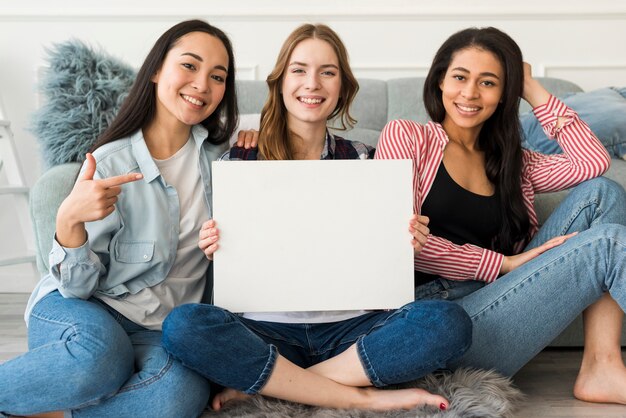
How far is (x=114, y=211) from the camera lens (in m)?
1.44

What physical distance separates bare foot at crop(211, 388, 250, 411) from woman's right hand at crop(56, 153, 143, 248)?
1.37 feet

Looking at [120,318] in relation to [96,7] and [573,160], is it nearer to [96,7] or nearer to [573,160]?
[573,160]

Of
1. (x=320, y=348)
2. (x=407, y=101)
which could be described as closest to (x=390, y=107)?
(x=407, y=101)

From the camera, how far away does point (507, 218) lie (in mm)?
1694

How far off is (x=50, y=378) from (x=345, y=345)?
58cm

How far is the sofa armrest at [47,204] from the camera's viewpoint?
1.61 m

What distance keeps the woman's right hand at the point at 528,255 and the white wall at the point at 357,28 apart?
161 centimetres

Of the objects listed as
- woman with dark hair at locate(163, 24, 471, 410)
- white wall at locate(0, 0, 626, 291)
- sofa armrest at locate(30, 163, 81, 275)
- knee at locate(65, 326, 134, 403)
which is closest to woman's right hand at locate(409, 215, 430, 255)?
woman with dark hair at locate(163, 24, 471, 410)

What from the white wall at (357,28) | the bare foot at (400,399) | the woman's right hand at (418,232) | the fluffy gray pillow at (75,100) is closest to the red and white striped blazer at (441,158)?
the woman's right hand at (418,232)

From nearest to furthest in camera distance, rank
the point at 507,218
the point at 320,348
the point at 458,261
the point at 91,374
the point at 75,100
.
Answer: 1. the point at 91,374
2. the point at 320,348
3. the point at 458,261
4. the point at 507,218
5. the point at 75,100

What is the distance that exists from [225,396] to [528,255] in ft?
2.46

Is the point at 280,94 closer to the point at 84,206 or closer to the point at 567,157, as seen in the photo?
the point at 84,206

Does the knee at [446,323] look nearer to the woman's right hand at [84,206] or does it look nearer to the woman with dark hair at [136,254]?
the woman with dark hair at [136,254]

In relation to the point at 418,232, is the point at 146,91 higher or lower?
higher
